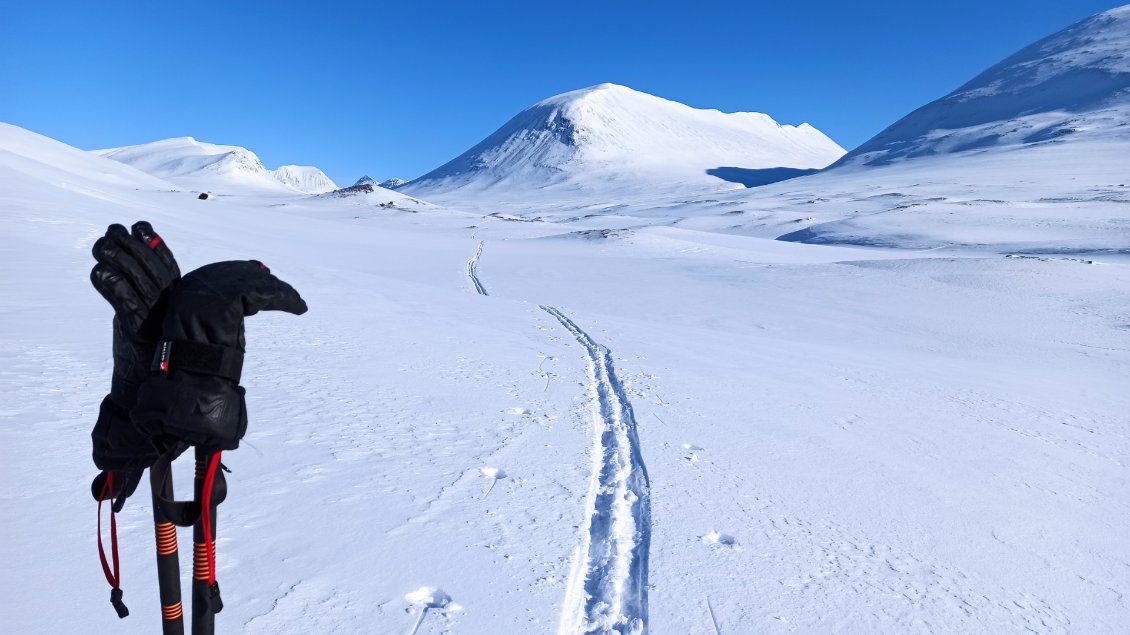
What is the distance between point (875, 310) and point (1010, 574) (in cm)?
1638

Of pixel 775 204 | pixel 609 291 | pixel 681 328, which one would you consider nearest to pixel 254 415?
pixel 681 328

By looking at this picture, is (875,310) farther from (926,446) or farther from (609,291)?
(926,446)

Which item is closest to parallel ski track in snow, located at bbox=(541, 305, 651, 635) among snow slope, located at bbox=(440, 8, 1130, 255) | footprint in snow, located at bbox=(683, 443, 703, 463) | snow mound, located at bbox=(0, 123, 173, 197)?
footprint in snow, located at bbox=(683, 443, 703, 463)

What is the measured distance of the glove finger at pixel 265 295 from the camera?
2.05 metres

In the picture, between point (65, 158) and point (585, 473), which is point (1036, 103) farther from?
point (585, 473)

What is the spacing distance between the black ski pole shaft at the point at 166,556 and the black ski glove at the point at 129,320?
7 cm

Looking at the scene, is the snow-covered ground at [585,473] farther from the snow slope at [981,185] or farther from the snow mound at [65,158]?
the snow mound at [65,158]

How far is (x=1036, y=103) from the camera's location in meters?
156

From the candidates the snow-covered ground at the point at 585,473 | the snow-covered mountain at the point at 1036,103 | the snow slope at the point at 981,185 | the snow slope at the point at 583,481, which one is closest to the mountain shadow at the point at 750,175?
the snow-covered mountain at the point at 1036,103

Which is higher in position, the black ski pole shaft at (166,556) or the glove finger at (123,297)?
the glove finger at (123,297)

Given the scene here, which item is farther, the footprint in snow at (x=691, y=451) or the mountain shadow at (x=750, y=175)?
the mountain shadow at (x=750, y=175)

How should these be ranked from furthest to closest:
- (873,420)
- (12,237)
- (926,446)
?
(12,237) → (873,420) → (926,446)

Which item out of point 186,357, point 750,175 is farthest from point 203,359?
point 750,175

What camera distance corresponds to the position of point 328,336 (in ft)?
30.6
